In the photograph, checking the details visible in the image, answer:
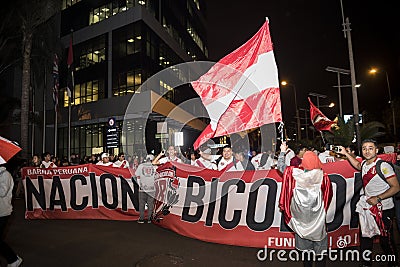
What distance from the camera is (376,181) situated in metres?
4.22

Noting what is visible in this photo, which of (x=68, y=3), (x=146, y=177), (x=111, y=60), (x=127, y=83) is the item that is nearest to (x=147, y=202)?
(x=146, y=177)

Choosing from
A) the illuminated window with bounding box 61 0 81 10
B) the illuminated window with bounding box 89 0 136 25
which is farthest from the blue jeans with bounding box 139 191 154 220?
the illuminated window with bounding box 61 0 81 10

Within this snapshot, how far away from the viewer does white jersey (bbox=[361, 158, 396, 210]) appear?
4.16m

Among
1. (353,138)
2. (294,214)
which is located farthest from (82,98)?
(294,214)

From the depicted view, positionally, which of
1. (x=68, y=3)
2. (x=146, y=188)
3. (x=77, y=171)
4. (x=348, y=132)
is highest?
(x=68, y=3)

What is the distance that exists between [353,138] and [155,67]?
66.9 ft

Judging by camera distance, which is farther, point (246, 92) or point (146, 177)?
point (146, 177)

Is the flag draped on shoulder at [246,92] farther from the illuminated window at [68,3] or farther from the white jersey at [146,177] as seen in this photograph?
the illuminated window at [68,3]

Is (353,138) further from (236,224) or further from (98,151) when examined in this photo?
(98,151)

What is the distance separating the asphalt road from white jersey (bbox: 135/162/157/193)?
2.83ft

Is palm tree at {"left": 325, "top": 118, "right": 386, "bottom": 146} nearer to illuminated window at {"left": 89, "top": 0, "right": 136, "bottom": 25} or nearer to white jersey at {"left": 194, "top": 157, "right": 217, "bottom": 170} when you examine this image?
white jersey at {"left": 194, "top": 157, "right": 217, "bottom": 170}

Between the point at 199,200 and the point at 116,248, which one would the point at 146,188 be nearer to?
the point at 199,200

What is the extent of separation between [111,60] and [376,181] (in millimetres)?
28305

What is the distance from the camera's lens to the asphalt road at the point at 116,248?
4.98 metres
